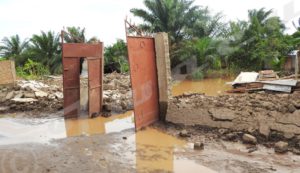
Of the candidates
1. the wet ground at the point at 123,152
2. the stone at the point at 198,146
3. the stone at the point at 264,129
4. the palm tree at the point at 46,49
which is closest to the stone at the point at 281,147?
the wet ground at the point at 123,152

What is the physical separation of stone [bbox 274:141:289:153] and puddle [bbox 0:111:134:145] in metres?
3.50

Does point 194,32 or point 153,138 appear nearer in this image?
point 153,138

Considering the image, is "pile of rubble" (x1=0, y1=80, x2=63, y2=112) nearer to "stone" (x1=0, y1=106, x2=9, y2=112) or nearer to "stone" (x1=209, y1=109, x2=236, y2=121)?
"stone" (x1=0, y1=106, x2=9, y2=112)

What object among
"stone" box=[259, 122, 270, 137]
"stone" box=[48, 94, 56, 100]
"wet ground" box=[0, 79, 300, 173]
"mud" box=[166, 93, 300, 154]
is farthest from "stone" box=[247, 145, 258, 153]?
"stone" box=[48, 94, 56, 100]

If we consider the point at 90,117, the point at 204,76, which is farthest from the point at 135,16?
the point at 90,117

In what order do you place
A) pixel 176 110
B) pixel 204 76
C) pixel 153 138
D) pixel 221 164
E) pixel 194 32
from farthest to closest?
pixel 194 32
pixel 204 76
pixel 176 110
pixel 153 138
pixel 221 164

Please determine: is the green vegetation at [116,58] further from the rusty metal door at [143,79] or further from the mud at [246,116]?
the mud at [246,116]

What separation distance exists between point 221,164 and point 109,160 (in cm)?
181

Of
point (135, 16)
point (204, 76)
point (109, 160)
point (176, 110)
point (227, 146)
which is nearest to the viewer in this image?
point (109, 160)

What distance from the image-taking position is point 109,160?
5348 mm

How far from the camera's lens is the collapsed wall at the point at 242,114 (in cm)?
→ 604

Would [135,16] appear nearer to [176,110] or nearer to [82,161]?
[176,110]

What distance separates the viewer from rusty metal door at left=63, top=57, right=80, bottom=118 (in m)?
8.87

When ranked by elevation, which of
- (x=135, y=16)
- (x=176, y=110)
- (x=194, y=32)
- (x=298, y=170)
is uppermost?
(x=135, y=16)
